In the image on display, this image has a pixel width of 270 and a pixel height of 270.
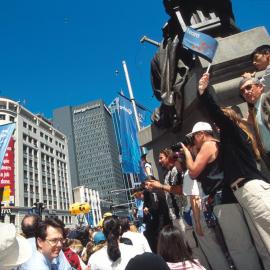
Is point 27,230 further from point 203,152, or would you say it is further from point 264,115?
point 264,115

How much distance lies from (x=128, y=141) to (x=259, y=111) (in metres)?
8.75

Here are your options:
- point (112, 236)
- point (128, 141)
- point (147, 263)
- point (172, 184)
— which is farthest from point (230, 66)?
point (128, 141)

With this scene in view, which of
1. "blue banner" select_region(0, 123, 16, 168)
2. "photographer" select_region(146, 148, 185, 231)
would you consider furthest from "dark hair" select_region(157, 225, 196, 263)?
"blue banner" select_region(0, 123, 16, 168)

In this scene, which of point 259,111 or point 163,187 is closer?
A: point 259,111

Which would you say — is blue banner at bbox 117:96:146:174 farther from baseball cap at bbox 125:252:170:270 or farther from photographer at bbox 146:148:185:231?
baseball cap at bbox 125:252:170:270

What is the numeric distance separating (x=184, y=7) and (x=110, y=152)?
147124 millimetres

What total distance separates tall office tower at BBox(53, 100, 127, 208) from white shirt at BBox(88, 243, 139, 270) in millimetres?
144626

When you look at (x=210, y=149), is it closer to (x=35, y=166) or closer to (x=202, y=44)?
(x=202, y=44)

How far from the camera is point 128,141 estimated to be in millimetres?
11391

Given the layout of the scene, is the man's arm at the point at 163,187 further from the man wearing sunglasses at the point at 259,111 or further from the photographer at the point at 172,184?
the man wearing sunglasses at the point at 259,111

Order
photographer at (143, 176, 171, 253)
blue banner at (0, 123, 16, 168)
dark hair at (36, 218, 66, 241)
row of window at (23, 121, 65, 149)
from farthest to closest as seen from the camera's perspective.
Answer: row of window at (23, 121, 65, 149) < blue banner at (0, 123, 16, 168) < photographer at (143, 176, 171, 253) < dark hair at (36, 218, 66, 241)

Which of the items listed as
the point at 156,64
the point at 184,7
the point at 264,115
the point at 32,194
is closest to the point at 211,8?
the point at 184,7

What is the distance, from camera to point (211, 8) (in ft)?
17.9

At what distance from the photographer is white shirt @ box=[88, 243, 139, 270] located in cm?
369
